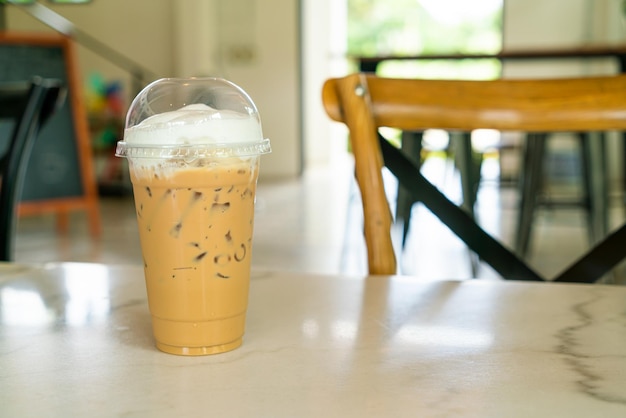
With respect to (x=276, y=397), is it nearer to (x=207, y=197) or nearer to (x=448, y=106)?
(x=207, y=197)

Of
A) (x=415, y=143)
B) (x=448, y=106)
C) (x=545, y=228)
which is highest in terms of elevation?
(x=448, y=106)

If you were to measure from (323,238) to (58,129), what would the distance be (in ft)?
5.88

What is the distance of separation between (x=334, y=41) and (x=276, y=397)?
808cm

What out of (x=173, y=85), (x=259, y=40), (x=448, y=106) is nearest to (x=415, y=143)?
(x=448, y=106)

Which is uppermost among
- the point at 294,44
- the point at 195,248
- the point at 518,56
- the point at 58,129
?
the point at 294,44

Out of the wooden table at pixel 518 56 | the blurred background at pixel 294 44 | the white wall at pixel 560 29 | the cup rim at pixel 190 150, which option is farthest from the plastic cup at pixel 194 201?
the white wall at pixel 560 29

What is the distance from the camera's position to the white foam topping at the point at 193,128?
471 millimetres

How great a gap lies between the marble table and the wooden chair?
18 cm

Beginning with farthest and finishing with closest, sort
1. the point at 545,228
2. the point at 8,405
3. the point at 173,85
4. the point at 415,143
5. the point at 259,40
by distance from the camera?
the point at 259,40 → the point at 545,228 → the point at 415,143 → the point at 173,85 → the point at 8,405

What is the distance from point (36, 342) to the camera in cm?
51

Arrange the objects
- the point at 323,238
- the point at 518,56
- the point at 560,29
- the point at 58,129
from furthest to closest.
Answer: the point at 560,29, the point at 58,129, the point at 323,238, the point at 518,56

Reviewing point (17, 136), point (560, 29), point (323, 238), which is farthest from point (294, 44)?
point (17, 136)

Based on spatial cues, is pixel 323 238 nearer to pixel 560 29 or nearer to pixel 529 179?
pixel 529 179

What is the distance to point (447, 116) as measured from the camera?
3.01ft
